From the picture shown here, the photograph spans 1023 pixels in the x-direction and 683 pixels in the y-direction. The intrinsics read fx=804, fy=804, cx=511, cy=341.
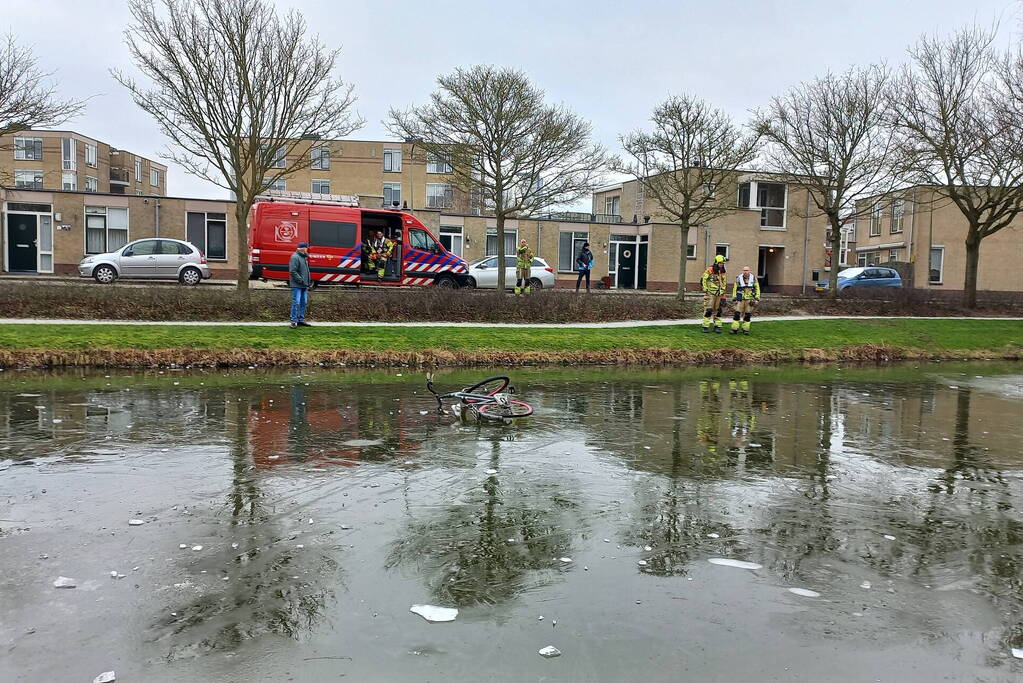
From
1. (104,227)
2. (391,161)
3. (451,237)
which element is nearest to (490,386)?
(451,237)

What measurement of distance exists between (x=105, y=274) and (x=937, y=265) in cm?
4174

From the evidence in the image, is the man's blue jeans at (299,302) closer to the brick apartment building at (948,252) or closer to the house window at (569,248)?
the house window at (569,248)

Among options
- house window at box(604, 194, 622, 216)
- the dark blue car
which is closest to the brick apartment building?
the dark blue car

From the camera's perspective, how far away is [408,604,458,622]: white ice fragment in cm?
450

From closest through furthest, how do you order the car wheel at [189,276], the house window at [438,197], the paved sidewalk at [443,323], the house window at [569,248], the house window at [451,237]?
1. the paved sidewalk at [443,323]
2. the car wheel at [189,276]
3. the house window at [451,237]
4. the house window at [569,248]
5. the house window at [438,197]

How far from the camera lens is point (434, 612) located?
15.0ft

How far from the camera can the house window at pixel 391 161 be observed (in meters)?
63.4

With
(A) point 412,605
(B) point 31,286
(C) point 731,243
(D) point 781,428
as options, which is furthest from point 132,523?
(C) point 731,243

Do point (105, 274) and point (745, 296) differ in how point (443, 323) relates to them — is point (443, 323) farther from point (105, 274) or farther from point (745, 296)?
point (105, 274)

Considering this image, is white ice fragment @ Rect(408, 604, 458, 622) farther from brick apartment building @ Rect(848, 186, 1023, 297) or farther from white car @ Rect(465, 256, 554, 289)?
brick apartment building @ Rect(848, 186, 1023, 297)

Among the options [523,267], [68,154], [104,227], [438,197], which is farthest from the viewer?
[68,154]

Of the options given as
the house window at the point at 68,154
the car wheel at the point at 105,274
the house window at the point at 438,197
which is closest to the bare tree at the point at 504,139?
the car wheel at the point at 105,274

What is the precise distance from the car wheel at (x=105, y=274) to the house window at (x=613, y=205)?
30.6 metres

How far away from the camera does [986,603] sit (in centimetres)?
490
